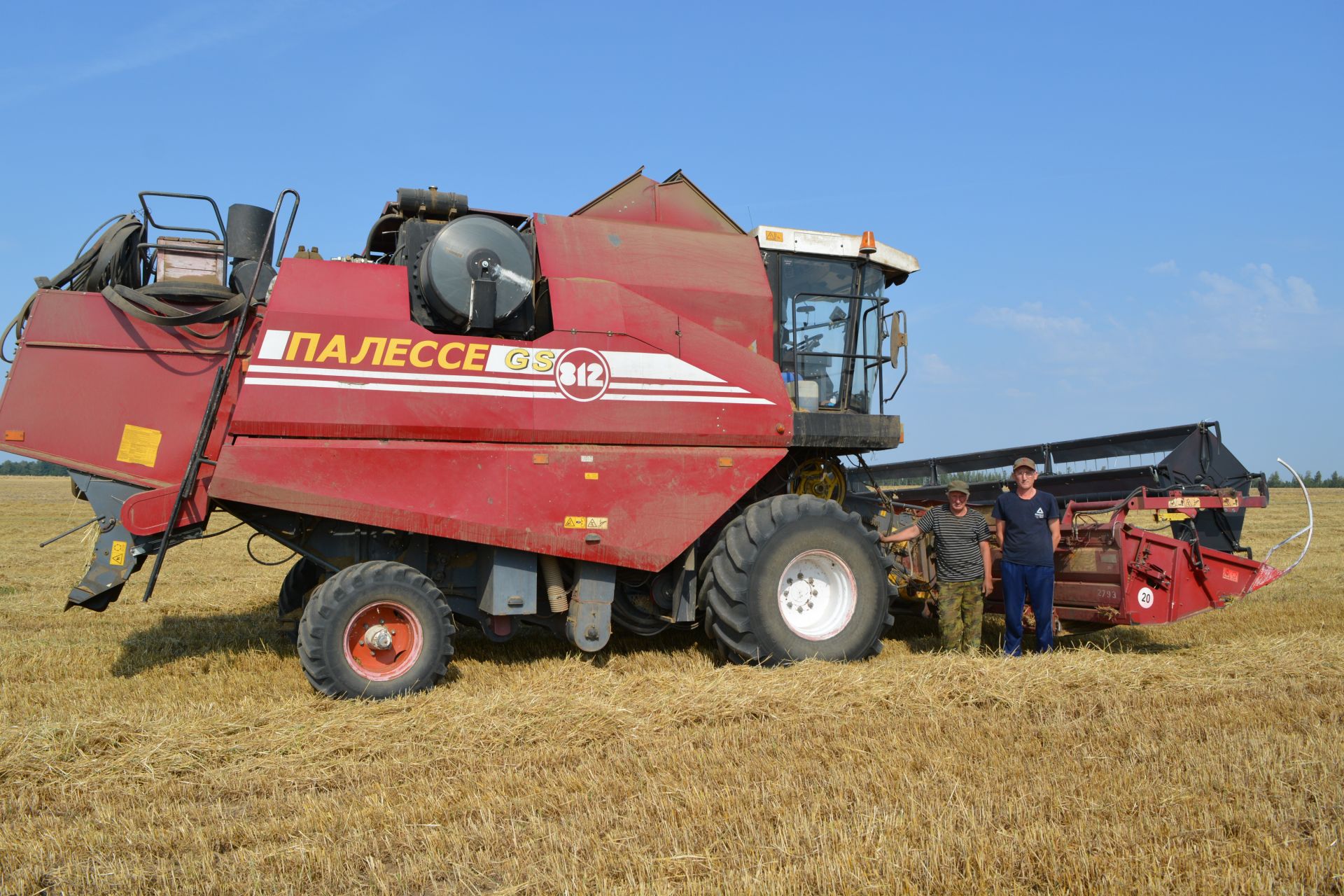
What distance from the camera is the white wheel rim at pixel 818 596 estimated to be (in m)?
6.61

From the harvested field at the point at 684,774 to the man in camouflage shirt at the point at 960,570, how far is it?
363mm

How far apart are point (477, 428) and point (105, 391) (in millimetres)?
2140

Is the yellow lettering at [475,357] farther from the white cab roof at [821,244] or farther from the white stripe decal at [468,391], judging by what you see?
the white cab roof at [821,244]

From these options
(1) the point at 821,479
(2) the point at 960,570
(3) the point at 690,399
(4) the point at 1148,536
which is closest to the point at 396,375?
(3) the point at 690,399

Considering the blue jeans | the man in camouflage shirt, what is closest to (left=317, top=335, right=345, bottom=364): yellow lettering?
the man in camouflage shirt

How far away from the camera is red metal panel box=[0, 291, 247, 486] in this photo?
224 inches

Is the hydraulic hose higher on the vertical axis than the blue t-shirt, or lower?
lower

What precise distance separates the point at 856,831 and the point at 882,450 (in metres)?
4.29

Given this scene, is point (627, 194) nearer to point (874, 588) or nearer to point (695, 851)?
point (874, 588)

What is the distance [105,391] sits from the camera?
577 cm

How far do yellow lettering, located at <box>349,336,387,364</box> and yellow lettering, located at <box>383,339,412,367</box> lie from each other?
0.09 ft

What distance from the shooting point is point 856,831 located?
3.31 m

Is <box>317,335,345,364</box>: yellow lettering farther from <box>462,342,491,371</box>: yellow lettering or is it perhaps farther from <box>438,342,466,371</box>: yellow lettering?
<box>462,342,491,371</box>: yellow lettering

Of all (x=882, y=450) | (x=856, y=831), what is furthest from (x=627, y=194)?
(x=856, y=831)
